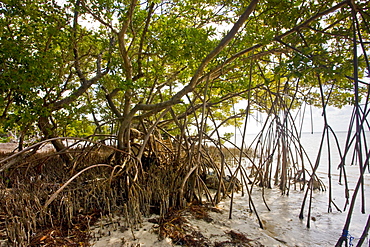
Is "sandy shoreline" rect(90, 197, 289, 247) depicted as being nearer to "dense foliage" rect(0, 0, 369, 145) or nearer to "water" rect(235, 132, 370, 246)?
"water" rect(235, 132, 370, 246)

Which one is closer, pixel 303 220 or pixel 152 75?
pixel 303 220

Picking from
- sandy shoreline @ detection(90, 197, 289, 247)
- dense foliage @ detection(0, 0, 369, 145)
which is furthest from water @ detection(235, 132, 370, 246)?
Answer: dense foliage @ detection(0, 0, 369, 145)

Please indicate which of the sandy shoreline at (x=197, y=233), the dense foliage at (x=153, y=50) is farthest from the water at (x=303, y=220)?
the dense foliage at (x=153, y=50)

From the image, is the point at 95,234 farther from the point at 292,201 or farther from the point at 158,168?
the point at 292,201

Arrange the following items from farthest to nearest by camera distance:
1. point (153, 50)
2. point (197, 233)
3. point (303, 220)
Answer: point (153, 50), point (303, 220), point (197, 233)

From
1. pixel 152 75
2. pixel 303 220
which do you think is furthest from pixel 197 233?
pixel 152 75

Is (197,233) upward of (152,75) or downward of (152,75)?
downward

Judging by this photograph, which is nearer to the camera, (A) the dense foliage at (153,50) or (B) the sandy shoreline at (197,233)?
(B) the sandy shoreline at (197,233)

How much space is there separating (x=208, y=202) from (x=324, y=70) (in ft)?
7.45

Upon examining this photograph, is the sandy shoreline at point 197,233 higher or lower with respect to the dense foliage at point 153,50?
lower

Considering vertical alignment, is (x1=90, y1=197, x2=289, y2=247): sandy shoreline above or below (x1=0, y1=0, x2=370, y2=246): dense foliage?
below

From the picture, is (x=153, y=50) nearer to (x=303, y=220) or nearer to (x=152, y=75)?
(x=152, y=75)

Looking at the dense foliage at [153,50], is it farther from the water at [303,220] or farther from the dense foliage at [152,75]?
the water at [303,220]

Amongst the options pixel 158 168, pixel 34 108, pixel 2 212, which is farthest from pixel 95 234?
pixel 34 108
